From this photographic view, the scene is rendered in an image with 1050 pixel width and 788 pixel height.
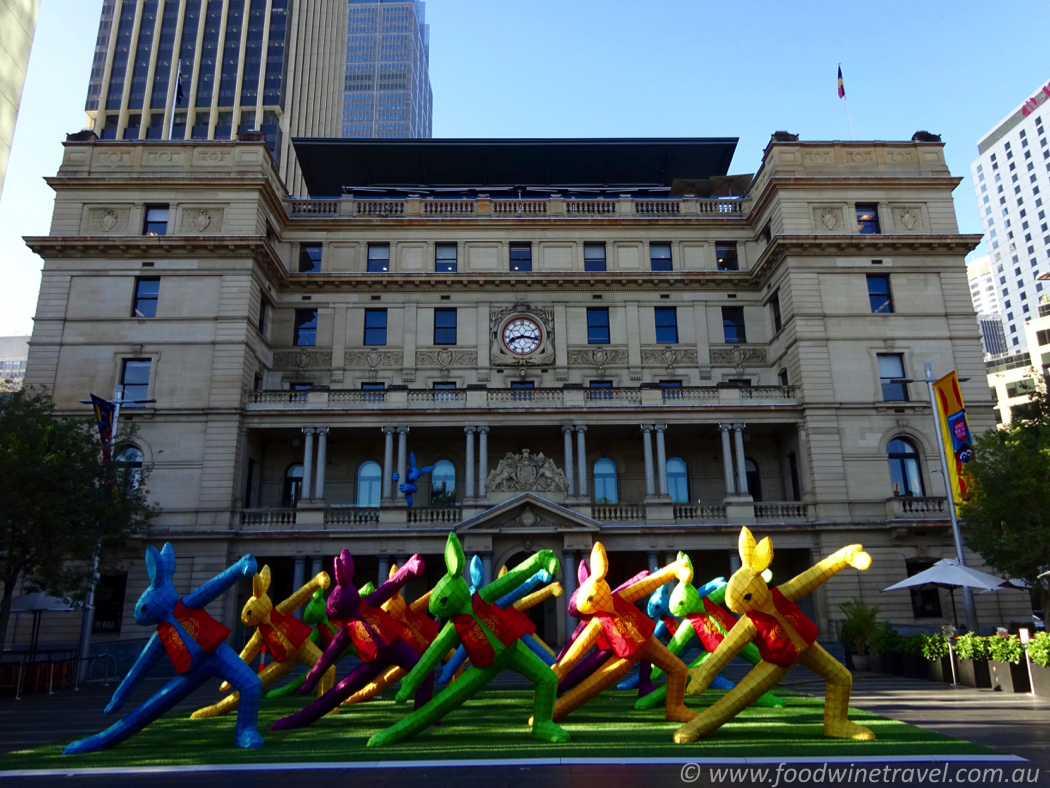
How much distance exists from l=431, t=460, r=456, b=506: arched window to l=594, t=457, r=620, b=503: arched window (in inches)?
266

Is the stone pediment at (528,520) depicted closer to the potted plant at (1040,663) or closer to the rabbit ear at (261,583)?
the rabbit ear at (261,583)

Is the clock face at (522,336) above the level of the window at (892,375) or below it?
above

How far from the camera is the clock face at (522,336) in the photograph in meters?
36.5

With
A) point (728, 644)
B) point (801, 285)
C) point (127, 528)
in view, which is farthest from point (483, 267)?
point (728, 644)

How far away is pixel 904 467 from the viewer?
32375 mm

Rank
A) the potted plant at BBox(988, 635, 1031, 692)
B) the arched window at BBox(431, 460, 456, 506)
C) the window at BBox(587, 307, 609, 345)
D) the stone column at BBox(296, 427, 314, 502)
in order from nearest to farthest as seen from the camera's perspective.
A: the potted plant at BBox(988, 635, 1031, 692), the stone column at BBox(296, 427, 314, 502), the arched window at BBox(431, 460, 456, 506), the window at BBox(587, 307, 609, 345)

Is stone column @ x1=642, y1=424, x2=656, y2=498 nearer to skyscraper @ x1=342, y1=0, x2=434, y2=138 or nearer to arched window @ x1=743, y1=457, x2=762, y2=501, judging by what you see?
arched window @ x1=743, y1=457, x2=762, y2=501

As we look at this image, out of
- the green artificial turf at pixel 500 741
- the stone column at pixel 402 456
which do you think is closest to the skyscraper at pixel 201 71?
the stone column at pixel 402 456

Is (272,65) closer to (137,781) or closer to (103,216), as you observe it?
(103,216)

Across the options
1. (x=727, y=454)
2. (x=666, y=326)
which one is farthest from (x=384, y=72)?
(x=727, y=454)

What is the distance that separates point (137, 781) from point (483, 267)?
30.6 meters

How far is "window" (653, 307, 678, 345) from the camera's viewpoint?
1457 inches

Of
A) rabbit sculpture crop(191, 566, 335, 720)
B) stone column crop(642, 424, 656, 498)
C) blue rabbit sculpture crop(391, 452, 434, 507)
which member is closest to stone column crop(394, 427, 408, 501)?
blue rabbit sculpture crop(391, 452, 434, 507)

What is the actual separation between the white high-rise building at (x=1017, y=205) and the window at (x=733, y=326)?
4479 inches
